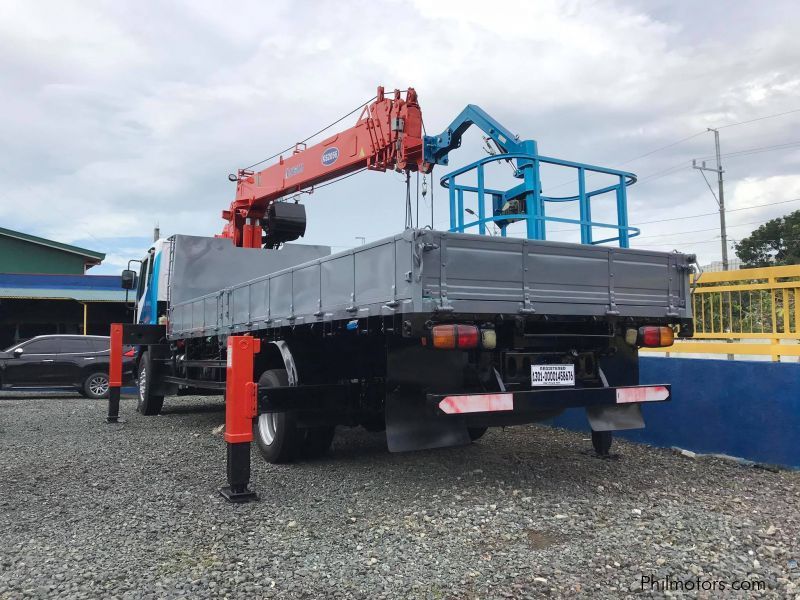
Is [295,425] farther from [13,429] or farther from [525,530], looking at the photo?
[13,429]

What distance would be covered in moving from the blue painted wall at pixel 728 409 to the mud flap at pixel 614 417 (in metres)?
1.27

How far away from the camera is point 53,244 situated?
1130 inches

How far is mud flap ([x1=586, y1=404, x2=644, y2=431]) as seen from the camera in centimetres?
559

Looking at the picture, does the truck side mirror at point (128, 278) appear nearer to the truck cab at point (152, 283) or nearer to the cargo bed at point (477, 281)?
the truck cab at point (152, 283)

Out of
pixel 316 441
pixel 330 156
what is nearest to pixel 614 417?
pixel 316 441

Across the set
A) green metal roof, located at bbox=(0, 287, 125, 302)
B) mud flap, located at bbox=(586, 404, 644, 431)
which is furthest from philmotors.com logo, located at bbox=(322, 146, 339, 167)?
green metal roof, located at bbox=(0, 287, 125, 302)

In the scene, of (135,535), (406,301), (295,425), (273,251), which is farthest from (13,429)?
(406,301)

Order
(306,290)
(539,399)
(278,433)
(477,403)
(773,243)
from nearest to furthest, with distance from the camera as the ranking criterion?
(477,403), (539,399), (306,290), (278,433), (773,243)

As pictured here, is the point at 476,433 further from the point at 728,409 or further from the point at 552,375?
the point at 728,409

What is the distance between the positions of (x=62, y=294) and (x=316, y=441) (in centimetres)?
1932

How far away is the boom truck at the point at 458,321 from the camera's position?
15.0 ft

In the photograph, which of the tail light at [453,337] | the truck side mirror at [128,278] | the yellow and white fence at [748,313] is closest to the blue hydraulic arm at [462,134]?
the yellow and white fence at [748,313]

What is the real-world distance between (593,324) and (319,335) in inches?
98.1

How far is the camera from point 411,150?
8172 millimetres
